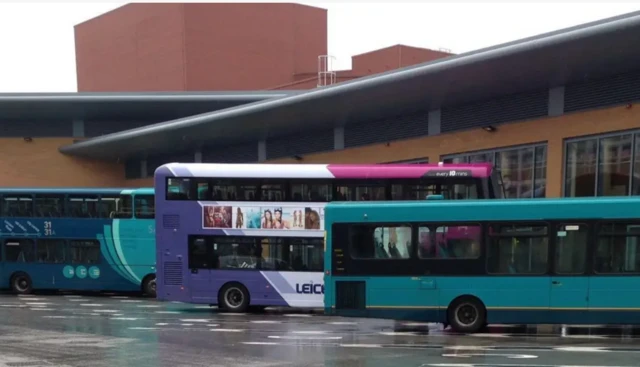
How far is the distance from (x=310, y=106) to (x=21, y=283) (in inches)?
484

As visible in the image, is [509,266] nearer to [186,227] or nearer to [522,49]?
[522,49]

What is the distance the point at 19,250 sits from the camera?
2309 cm

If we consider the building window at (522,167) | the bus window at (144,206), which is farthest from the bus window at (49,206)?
the building window at (522,167)

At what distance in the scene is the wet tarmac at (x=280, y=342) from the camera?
945 cm

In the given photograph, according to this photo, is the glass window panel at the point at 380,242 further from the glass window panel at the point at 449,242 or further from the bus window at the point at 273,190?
the bus window at the point at 273,190

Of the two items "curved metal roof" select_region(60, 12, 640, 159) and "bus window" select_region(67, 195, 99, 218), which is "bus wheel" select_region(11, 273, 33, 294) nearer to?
"bus window" select_region(67, 195, 99, 218)

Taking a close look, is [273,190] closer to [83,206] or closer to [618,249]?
[618,249]

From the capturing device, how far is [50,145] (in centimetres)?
3509

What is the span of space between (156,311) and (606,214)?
39.4ft

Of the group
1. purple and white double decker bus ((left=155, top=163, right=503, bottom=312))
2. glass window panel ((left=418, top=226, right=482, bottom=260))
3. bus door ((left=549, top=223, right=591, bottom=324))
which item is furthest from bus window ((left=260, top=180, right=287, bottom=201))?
bus door ((left=549, top=223, right=591, bottom=324))

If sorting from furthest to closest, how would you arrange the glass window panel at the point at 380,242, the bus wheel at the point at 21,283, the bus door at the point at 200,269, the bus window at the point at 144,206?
the bus wheel at the point at 21,283, the bus window at the point at 144,206, the bus door at the point at 200,269, the glass window panel at the point at 380,242

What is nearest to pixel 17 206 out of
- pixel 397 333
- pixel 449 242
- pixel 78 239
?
pixel 78 239

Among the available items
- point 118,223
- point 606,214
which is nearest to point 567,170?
point 606,214

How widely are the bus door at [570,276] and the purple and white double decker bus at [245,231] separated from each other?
12.7 ft
